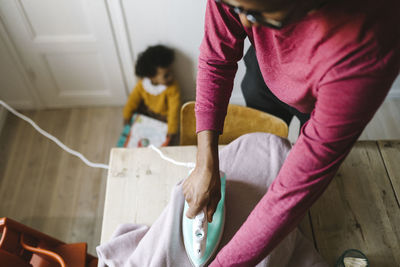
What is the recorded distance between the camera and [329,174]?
1.99 feet

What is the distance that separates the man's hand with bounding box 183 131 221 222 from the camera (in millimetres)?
858

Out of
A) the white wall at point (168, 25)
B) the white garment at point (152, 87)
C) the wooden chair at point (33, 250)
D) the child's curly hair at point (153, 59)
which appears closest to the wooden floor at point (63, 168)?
the white garment at point (152, 87)

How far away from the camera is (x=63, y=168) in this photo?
201 cm

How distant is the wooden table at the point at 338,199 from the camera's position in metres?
0.99

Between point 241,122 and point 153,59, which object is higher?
point 241,122

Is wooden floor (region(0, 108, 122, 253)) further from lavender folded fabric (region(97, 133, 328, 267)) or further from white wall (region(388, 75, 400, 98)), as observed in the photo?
white wall (region(388, 75, 400, 98))

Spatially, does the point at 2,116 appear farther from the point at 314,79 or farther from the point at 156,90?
the point at 314,79

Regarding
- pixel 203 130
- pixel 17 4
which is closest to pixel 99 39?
pixel 17 4

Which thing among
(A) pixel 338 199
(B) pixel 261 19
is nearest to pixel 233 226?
(A) pixel 338 199

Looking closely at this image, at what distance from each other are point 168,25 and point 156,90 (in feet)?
1.28

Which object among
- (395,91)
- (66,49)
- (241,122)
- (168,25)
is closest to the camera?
(241,122)

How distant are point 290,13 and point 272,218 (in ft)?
1.28

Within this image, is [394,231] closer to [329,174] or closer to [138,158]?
[329,174]

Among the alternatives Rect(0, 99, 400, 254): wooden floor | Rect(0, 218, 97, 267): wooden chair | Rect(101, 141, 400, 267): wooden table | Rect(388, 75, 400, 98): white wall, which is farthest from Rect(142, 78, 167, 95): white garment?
Rect(388, 75, 400, 98): white wall
